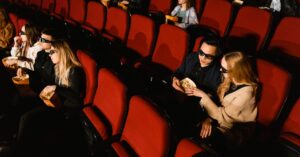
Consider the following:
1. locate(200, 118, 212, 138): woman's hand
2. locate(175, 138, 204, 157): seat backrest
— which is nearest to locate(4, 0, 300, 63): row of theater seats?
locate(200, 118, 212, 138): woman's hand

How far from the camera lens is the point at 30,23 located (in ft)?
3.08

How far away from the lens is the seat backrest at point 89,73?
62cm

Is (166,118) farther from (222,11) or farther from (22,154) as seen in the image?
(222,11)

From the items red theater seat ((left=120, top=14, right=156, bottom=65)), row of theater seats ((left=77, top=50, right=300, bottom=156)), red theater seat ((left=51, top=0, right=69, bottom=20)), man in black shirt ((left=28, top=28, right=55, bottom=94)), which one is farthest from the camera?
red theater seat ((left=51, top=0, right=69, bottom=20))

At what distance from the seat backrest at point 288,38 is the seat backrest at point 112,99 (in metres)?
0.51

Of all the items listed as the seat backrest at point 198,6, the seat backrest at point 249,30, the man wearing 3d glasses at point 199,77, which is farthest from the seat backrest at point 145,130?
the seat backrest at point 198,6

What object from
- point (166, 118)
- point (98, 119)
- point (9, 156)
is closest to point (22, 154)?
point (9, 156)

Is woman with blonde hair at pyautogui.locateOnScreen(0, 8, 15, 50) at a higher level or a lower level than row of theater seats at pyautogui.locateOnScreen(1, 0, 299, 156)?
lower

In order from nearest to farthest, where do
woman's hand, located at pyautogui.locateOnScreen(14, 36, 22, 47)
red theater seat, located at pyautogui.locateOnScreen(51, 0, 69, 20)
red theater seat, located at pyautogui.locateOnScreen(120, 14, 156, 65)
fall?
red theater seat, located at pyautogui.locateOnScreen(120, 14, 156, 65)
woman's hand, located at pyautogui.locateOnScreen(14, 36, 22, 47)
red theater seat, located at pyautogui.locateOnScreen(51, 0, 69, 20)

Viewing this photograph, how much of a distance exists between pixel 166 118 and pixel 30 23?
709 mm

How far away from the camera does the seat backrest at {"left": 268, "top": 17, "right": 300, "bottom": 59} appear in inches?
30.5

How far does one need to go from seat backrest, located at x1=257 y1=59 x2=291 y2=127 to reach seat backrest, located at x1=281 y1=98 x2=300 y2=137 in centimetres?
2

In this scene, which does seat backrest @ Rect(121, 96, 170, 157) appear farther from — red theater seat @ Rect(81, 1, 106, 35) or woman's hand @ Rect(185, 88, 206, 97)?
red theater seat @ Rect(81, 1, 106, 35)

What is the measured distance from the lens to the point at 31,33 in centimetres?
91
